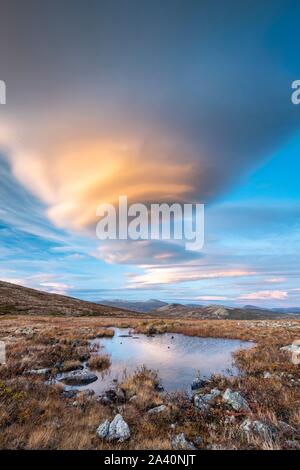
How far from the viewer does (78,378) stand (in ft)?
45.8

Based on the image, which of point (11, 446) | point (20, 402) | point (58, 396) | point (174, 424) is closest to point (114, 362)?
point (58, 396)

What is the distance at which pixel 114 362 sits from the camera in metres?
18.6

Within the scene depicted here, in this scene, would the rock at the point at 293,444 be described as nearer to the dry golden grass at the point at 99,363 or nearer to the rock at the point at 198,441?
the rock at the point at 198,441

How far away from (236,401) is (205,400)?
3.79ft

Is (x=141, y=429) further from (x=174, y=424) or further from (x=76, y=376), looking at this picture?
(x=76, y=376)

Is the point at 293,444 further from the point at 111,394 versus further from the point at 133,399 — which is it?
the point at 111,394

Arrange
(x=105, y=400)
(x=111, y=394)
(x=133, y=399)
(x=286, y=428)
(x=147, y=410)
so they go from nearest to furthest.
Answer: (x=286, y=428), (x=147, y=410), (x=105, y=400), (x=133, y=399), (x=111, y=394)

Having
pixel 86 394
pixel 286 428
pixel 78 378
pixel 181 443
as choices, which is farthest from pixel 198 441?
pixel 78 378

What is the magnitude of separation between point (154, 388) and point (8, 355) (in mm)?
10428

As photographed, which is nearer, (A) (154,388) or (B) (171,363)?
(A) (154,388)

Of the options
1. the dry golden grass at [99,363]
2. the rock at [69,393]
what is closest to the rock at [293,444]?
the rock at [69,393]

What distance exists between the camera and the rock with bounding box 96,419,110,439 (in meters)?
7.68
